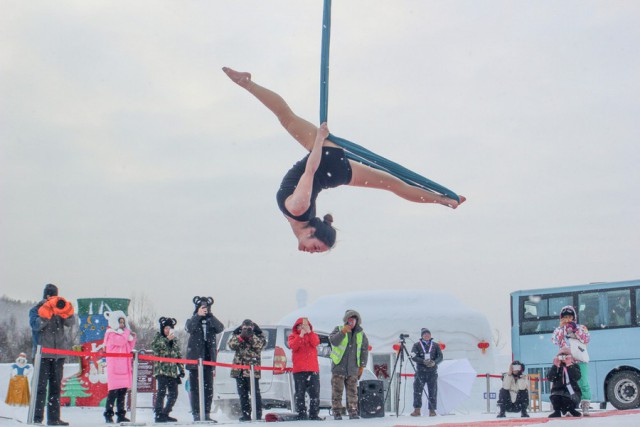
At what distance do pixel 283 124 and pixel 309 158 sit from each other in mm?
580

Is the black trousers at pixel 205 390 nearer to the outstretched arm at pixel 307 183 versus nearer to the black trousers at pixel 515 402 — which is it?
the outstretched arm at pixel 307 183

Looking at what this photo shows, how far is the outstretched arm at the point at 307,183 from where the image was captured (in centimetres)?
659

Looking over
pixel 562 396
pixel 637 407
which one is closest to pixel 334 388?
pixel 562 396

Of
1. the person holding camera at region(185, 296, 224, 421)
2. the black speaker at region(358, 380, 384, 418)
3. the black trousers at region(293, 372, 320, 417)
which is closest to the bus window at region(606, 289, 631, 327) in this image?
the black speaker at region(358, 380, 384, 418)

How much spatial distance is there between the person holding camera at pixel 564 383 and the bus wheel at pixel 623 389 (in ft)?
21.4

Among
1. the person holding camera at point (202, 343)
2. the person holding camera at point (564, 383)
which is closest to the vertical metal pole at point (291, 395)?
the person holding camera at point (202, 343)

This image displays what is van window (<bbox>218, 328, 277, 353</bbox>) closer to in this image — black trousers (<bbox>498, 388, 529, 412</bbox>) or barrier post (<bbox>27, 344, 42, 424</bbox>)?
barrier post (<bbox>27, 344, 42, 424</bbox>)

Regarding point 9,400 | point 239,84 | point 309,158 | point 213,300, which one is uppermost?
point 239,84

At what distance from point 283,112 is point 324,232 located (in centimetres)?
100

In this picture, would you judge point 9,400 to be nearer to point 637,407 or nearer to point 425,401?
point 425,401

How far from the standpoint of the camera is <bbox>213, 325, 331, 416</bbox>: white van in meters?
12.2

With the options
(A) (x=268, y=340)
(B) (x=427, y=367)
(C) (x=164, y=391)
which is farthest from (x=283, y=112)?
(B) (x=427, y=367)

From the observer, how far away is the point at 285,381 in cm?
1228

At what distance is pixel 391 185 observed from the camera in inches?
294
